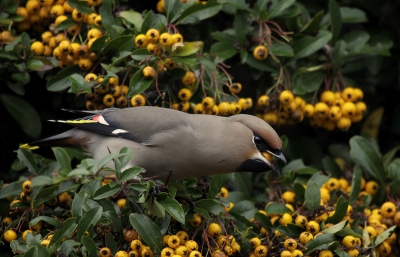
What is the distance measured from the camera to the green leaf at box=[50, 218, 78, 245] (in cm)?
316

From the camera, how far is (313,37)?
14.8 feet

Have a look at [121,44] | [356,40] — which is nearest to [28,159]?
[121,44]

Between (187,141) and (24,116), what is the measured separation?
47.2 inches

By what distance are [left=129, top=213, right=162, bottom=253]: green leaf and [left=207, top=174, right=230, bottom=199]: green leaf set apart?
438 mm

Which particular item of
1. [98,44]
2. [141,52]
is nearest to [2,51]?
[98,44]

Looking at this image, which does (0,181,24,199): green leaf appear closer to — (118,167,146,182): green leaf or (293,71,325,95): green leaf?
(118,167,146,182): green leaf

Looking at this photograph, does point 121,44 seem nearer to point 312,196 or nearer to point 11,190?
point 11,190

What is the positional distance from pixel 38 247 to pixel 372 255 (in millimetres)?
1758

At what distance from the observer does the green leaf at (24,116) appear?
4336mm

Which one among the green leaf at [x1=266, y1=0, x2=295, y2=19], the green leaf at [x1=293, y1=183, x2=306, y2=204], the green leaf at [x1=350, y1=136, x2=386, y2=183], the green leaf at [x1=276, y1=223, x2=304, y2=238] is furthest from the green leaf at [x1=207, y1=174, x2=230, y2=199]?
the green leaf at [x1=266, y1=0, x2=295, y2=19]

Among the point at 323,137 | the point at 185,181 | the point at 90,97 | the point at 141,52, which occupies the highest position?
the point at 141,52

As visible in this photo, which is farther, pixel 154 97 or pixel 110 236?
pixel 154 97

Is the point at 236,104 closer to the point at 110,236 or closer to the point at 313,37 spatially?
the point at 313,37

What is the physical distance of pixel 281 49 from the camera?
4.39m
